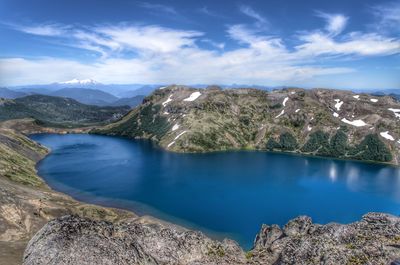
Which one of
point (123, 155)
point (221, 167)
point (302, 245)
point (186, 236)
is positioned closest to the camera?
point (302, 245)

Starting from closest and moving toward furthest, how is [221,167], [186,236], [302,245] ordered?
[302,245] → [186,236] → [221,167]

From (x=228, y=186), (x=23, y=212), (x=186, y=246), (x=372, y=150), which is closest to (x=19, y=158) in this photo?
(x=23, y=212)

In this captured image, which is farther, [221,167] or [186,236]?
[221,167]

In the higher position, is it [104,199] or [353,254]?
[353,254]

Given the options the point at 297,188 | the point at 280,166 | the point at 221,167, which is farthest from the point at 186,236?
the point at 280,166

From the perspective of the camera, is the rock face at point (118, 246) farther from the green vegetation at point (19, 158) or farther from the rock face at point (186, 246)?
the green vegetation at point (19, 158)

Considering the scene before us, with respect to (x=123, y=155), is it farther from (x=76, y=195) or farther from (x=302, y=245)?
(x=302, y=245)

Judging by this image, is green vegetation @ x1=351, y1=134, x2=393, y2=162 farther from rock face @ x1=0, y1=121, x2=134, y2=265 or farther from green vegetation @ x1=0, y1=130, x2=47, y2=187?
green vegetation @ x1=0, y1=130, x2=47, y2=187

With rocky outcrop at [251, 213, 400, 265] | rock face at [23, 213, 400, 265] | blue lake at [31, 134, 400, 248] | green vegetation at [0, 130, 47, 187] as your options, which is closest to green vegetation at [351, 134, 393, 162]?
blue lake at [31, 134, 400, 248]
